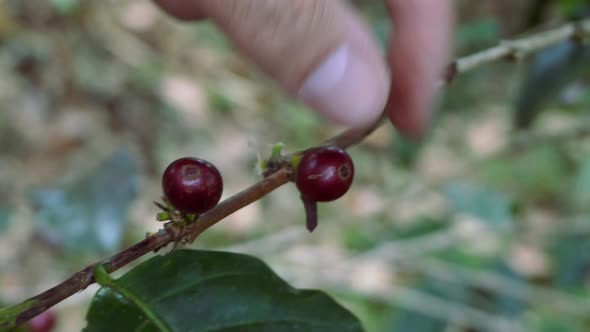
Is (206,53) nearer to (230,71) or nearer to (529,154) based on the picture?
(230,71)

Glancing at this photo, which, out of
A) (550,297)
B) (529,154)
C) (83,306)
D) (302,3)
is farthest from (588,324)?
(302,3)

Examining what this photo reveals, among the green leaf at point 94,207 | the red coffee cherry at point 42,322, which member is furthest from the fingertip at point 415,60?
the green leaf at point 94,207

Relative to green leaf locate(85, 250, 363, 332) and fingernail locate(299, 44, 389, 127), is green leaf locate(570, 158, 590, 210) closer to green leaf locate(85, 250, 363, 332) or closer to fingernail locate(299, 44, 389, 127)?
fingernail locate(299, 44, 389, 127)

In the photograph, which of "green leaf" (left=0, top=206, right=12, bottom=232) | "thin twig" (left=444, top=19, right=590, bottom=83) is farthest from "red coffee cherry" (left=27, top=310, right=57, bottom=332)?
"green leaf" (left=0, top=206, right=12, bottom=232)

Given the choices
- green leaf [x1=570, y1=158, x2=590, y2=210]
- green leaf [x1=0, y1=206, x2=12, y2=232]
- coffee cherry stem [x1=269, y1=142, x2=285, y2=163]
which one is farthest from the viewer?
green leaf [x1=570, y1=158, x2=590, y2=210]

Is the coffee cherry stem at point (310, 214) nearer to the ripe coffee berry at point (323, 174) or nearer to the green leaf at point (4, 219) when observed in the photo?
the ripe coffee berry at point (323, 174)

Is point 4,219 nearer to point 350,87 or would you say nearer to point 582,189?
point 350,87
